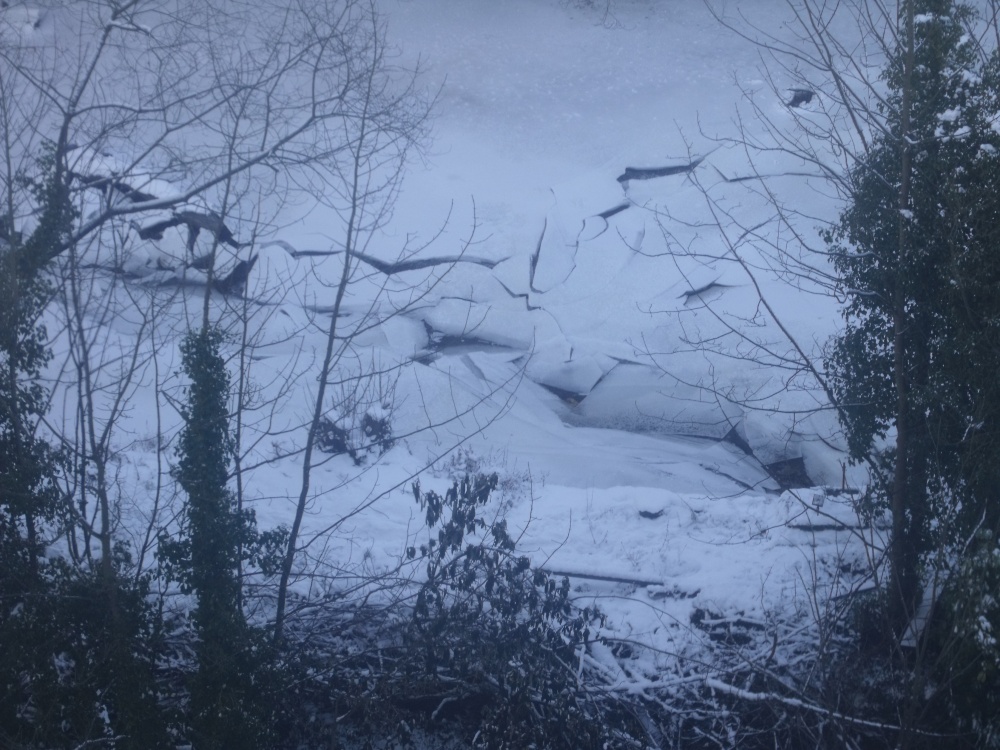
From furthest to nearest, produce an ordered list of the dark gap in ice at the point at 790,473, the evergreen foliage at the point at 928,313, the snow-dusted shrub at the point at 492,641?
1. the dark gap in ice at the point at 790,473
2. the snow-dusted shrub at the point at 492,641
3. the evergreen foliage at the point at 928,313

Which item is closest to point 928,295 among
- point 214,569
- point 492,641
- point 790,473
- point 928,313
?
point 928,313

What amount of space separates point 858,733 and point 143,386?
16.8 ft

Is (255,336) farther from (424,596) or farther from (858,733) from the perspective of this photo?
(858,733)

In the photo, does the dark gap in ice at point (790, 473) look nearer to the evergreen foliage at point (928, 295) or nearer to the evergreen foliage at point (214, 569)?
the evergreen foliage at point (928, 295)

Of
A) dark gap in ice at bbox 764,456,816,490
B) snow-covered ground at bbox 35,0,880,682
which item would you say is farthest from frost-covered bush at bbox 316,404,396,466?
dark gap in ice at bbox 764,456,816,490

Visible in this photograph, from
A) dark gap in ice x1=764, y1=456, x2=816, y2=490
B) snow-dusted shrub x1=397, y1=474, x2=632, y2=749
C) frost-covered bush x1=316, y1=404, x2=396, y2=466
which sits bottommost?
snow-dusted shrub x1=397, y1=474, x2=632, y2=749

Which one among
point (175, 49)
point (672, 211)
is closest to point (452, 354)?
point (672, 211)

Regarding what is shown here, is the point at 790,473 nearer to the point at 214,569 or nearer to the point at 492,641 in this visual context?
the point at 492,641

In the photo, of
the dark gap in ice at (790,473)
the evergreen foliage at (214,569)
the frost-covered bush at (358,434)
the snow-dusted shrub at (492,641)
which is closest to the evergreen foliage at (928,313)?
the dark gap in ice at (790,473)

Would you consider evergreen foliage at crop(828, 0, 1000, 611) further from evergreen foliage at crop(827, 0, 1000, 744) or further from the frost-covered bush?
the frost-covered bush

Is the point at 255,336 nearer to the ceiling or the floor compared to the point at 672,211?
nearer to the floor

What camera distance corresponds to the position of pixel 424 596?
210 inches

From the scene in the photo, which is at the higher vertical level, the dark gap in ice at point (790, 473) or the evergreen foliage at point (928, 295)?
the evergreen foliage at point (928, 295)

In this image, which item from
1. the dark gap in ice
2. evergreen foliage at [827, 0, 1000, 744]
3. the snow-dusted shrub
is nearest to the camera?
evergreen foliage at [827, 0, 1000, 744]
